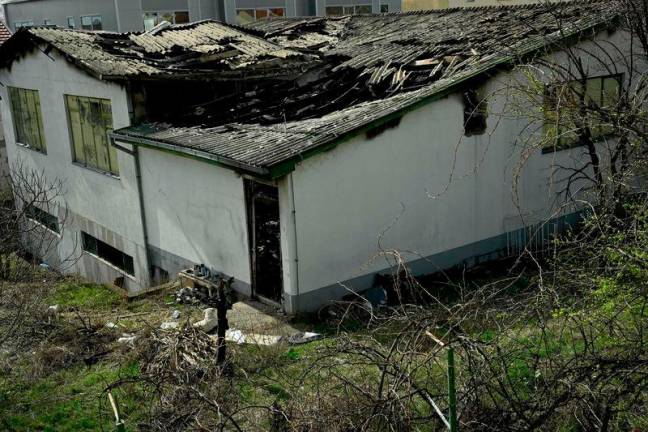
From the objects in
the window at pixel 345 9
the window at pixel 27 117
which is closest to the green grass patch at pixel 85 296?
the window at pixel 27 117

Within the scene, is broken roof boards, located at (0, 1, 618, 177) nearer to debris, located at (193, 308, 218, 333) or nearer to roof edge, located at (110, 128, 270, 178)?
roof edge, located at (110, 128, 270, 178)

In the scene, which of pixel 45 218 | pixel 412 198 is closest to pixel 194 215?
pixel 412 198

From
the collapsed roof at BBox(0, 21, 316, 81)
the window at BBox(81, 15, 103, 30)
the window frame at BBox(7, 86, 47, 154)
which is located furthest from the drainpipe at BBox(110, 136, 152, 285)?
the window at BBox(81, 15, 103, 30)

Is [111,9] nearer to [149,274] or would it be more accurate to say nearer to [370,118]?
[149,274]

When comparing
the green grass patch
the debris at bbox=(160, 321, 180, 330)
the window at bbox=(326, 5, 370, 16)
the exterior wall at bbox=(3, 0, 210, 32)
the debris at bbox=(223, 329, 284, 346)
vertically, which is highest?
the exterior wall at bbox=(3, 0, 210, 32)

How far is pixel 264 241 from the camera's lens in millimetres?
11625

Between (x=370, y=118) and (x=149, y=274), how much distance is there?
6360 millimetres

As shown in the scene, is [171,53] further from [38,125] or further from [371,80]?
[38,125]

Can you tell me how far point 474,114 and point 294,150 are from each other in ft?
12.2

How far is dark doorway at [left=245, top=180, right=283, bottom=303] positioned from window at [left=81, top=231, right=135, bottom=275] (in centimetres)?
486

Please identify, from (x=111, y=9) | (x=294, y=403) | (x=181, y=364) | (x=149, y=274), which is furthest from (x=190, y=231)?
(x=111, y=9)

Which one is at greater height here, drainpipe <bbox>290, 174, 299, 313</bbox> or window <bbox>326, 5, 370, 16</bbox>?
window <bbox>326, 5, 370, 16</bbox>

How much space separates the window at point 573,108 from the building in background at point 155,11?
1074 inches

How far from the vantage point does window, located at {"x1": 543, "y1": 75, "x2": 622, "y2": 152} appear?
26.9 feet
